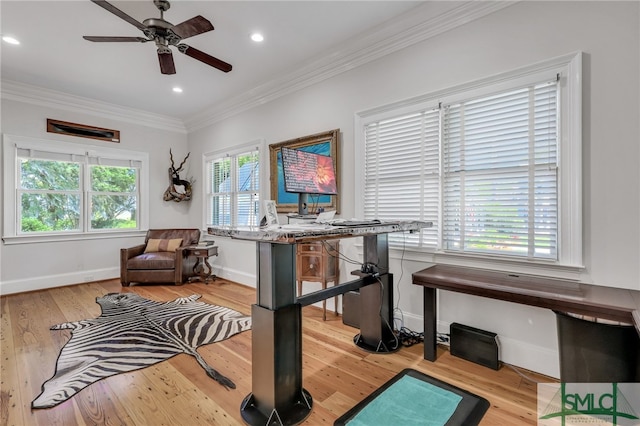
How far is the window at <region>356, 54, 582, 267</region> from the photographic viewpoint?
2.05 m

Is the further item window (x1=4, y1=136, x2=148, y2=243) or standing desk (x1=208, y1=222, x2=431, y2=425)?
window (x1=4, y1=136, x2=148, y2=243)

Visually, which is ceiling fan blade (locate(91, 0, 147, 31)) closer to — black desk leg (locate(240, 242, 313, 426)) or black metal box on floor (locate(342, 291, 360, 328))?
black desk leg (locate(240, 242, 313, 426))

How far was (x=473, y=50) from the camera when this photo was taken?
2.44m

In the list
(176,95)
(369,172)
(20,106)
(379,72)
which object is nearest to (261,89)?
(176,95)

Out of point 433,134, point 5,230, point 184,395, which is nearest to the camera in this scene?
point 184,395

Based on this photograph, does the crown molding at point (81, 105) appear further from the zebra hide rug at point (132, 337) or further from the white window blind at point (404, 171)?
the white window blind at point (404, 171)

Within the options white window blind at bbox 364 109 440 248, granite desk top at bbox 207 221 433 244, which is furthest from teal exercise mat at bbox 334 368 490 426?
white window blind at bbox 364 109 440 248

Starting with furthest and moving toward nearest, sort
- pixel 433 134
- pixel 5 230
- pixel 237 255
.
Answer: pixel 237 255 < pixel 5 230 < pixel 433 134

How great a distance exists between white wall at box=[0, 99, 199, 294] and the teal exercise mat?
4.95 m

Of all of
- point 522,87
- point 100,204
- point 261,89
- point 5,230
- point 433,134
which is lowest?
point 5,230

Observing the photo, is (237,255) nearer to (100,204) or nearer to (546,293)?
(100,204)

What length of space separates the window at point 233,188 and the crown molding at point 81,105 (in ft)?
3.83

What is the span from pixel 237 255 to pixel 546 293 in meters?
4.16

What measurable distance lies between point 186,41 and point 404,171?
272cm
